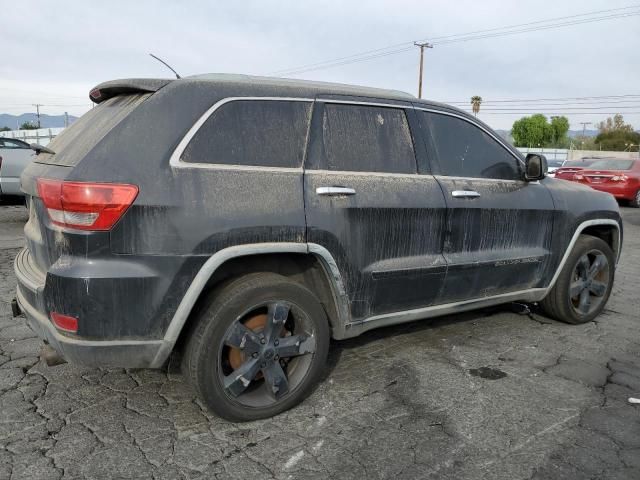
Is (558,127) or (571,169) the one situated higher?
(558,127)

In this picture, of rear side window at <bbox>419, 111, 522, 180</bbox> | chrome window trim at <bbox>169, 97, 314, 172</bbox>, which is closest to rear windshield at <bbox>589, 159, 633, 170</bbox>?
rear side window at <bbox>419, 111, 522, 180</bbox>

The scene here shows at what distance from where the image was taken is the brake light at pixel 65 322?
7.98 feet

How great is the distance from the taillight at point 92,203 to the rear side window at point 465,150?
6.59 feet

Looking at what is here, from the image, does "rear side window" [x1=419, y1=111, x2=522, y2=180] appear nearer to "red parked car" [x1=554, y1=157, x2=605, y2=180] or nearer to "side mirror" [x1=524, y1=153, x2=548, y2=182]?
"side mirror" [x1=524, y1=153, x2=548, y2=182]

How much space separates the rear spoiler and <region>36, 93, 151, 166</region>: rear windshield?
30 millimetres

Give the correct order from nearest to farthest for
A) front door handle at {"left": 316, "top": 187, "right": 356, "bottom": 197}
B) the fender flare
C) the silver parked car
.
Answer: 1. the fender flare
2. front door handle at {"left": 316, "top": 187, "right": 356, "bottom": 197}
3. the silver parked car

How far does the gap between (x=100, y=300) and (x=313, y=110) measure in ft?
5.02

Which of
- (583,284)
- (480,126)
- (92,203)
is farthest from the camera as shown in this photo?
(583,284)

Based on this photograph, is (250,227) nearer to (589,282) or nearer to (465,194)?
(465,194)

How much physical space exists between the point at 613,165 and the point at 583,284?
507 inches

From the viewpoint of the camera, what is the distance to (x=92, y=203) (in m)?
2.37

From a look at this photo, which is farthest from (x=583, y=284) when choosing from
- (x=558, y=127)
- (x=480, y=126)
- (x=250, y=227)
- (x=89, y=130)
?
(x=558, y=127)

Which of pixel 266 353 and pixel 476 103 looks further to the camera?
pixel 476 103

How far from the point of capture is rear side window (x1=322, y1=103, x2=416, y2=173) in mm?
3082
